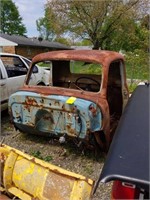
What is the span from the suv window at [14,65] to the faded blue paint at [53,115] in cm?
281

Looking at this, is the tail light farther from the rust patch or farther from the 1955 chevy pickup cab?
the rust patch

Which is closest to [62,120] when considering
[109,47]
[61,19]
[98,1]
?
[98,1]

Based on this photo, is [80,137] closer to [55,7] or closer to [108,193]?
[108,193]

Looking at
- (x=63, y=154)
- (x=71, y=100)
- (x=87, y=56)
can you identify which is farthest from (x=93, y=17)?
(x=71, y=100)

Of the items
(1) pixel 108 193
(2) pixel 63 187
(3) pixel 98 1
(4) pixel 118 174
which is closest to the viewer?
(4) pixel 118 174

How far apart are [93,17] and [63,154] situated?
107 feet

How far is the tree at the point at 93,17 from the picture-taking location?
3412cm

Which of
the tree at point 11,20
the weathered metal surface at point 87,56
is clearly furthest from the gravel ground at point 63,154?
the tree at point 11,20

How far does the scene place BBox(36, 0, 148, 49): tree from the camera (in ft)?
112

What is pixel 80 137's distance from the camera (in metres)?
4.09

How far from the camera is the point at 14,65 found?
7.68 meters

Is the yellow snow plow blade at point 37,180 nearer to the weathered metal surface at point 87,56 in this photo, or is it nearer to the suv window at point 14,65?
the weathered metal surface at point 87,56

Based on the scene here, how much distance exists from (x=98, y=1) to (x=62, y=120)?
31.6 meters

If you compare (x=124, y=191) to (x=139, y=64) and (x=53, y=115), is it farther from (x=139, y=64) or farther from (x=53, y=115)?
(x=139, y=64)
